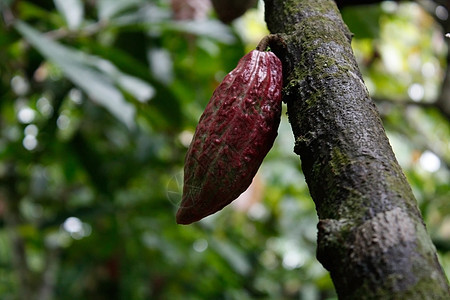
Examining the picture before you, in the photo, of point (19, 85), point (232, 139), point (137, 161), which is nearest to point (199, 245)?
point (137, 161)

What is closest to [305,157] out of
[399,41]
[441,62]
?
[441,62]

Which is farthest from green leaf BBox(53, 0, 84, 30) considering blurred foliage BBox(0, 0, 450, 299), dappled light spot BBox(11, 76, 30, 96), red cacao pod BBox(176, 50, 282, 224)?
red cacao pod BBox(176, 50, 282, 224)

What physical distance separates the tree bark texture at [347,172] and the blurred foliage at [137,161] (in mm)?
834

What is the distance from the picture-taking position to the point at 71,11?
160 cm

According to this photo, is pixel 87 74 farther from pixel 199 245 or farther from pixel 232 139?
pixel 199 245

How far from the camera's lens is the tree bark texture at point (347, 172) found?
38 centimetres

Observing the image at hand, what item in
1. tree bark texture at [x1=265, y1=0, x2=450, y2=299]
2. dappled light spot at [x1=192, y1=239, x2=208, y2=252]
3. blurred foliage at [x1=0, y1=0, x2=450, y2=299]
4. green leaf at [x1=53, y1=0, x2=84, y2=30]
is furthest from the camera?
dappled light spot at [x1=192, y1=239, x2=208, y2=252]

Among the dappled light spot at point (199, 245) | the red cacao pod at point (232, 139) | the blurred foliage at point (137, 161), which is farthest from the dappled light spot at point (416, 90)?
the red cacao pod at point (232, 139)

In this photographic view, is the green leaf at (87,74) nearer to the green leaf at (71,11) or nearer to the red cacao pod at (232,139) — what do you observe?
the green leaf at (71,11)

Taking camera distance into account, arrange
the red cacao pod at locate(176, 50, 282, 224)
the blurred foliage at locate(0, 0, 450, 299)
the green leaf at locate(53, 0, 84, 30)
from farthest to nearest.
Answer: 1. the blurred foliage at locate(0, 0, 450, 299)
2. the green leaf at locate(53, 0, 84, 30)
3. the red cacao pod at locate(176, 50, 282, 224)

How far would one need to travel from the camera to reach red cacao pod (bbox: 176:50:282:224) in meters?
0.60

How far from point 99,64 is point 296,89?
1.03 m

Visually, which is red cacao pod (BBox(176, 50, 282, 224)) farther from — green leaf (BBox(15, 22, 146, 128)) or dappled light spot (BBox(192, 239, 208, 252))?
dappled light spot (BBox(192, 239, 208, 252))

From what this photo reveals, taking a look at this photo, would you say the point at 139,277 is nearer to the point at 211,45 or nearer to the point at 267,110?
the point at 211,45
